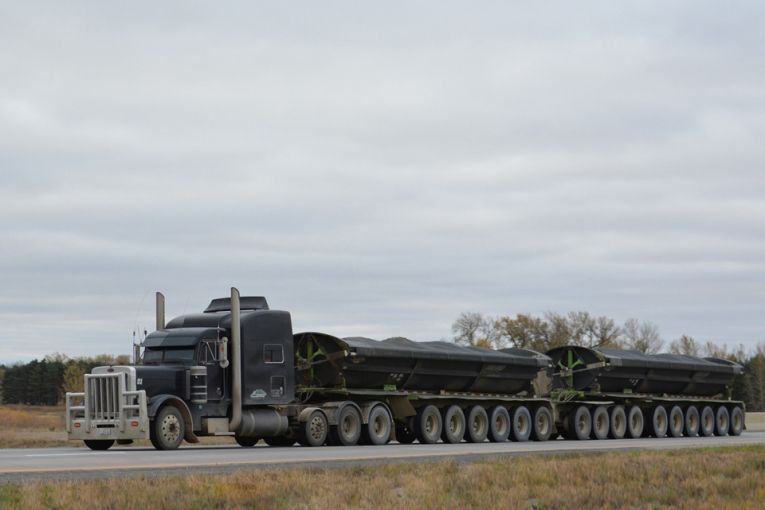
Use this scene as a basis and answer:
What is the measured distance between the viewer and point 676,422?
46.8 m

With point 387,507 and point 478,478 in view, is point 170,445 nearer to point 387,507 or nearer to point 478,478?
point 478,478

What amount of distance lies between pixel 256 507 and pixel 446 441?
68.6 feet

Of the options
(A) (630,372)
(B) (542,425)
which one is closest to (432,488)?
(B) (542,425)

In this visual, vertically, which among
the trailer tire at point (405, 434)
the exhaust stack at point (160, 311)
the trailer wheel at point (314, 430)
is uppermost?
the exhaust stack at point (160, 311)

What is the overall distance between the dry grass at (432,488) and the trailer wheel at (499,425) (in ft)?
53.7

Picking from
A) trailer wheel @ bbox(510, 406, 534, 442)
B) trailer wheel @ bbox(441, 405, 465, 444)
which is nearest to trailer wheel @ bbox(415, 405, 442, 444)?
trailer wheel @ bbox(441, 405, 465, 444)

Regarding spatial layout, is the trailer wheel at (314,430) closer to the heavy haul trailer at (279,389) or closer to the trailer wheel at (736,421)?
the heavy haul trailer at (279,389)

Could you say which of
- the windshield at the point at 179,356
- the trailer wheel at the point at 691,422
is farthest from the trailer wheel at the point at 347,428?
the trailer wheel at the point at 691,422

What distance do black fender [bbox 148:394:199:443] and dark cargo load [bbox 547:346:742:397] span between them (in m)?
17.1

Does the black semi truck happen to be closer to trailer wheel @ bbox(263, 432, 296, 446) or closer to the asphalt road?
trailer wheel @ bbox(263, 432, 296, 446)

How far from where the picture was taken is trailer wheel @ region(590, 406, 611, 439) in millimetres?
42375

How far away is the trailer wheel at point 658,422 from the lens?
45.3m

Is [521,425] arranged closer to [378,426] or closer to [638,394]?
[378,426]

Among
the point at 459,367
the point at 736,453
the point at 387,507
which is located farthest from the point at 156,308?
the point at 387,507
